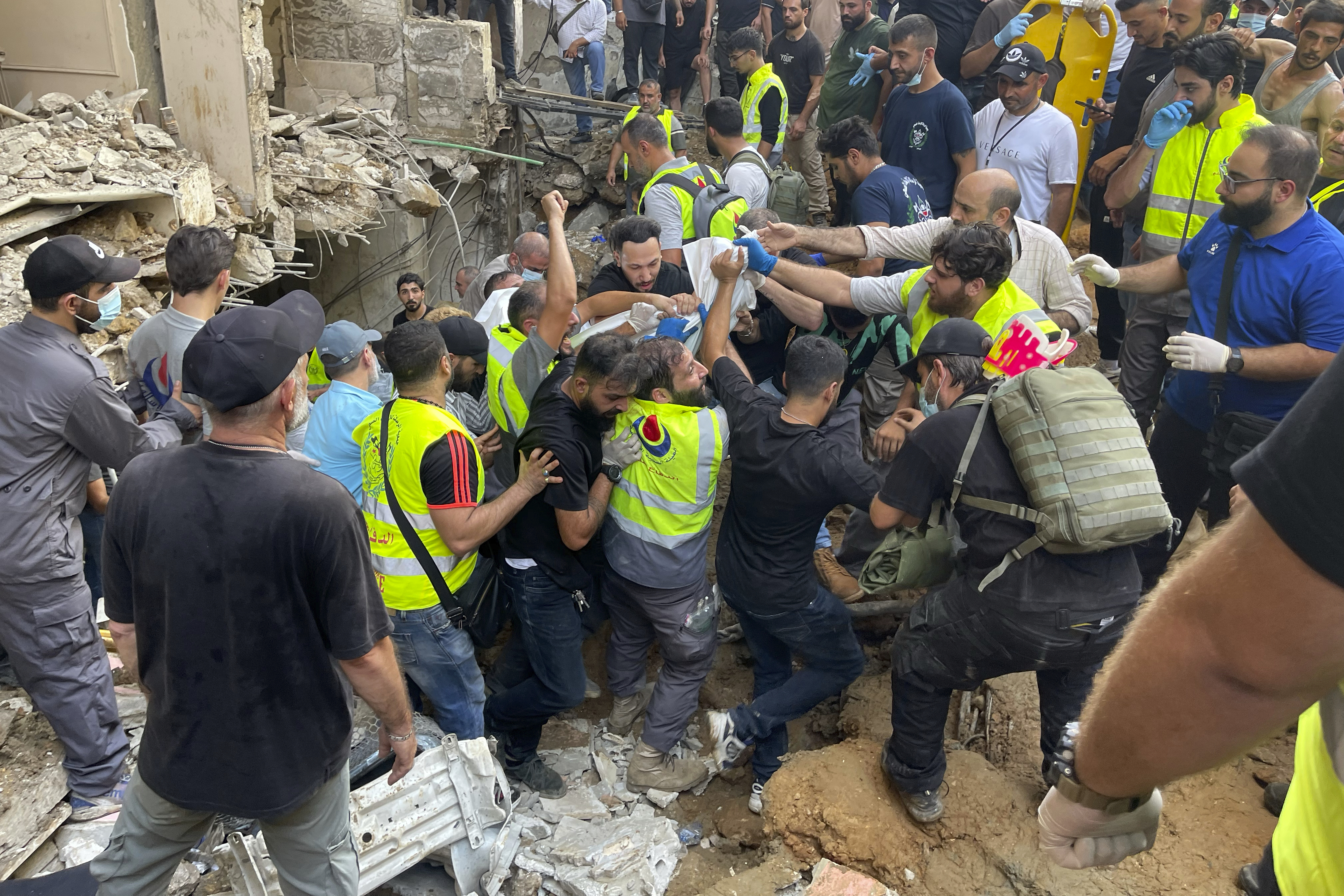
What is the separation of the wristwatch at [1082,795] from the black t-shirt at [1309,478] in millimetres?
610

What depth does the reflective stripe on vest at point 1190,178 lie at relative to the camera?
16.1ft

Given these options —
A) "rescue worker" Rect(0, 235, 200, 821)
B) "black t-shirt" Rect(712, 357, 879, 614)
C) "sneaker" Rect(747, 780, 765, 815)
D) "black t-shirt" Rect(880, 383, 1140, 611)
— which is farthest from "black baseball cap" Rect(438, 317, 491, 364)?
"sneaker" Rect(747, 780, 765, 815)

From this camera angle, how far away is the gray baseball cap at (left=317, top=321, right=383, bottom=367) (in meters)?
4.01

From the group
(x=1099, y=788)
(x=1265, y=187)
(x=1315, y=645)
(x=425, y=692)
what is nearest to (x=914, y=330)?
(x=1265, y=187)

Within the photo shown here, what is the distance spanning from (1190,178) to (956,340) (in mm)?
2439

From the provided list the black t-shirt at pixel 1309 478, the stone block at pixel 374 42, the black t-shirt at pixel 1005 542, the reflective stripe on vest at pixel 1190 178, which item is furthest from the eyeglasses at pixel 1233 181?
the stone block at pixel 374 42

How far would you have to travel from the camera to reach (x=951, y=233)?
4.10m

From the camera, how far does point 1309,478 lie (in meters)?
1.05

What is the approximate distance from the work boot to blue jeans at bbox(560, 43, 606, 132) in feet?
28.2

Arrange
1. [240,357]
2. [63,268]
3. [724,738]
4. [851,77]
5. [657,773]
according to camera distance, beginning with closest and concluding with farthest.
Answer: [240,357]
[63,268]
[724,738]
[657,773]
[851,77]

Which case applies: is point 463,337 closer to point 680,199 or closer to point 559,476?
point 559,476

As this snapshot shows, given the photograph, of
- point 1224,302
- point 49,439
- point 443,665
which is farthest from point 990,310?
point 49,439

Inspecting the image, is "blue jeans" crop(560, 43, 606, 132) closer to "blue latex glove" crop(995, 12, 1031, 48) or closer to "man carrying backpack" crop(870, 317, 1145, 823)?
"blue latex glove" crop(995, 12, 1031, 48)

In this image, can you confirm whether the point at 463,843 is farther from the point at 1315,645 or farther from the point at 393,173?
the point at 393,173
